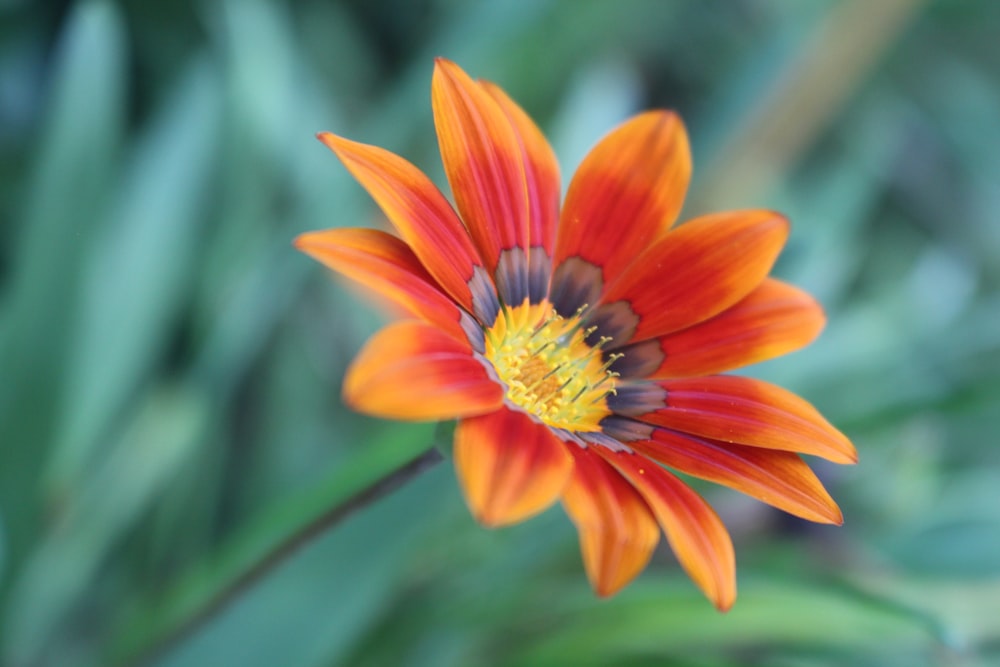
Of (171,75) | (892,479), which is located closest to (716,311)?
(892,479)

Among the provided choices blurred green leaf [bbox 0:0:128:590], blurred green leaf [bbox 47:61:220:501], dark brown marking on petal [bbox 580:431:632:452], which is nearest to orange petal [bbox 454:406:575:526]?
dark brown marking on petal [bbox 580:431:632:452]

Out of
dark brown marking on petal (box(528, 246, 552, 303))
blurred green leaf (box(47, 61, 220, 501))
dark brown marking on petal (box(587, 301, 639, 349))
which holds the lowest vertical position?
dark brown marking on petal (box(587, 301, 639, 349))

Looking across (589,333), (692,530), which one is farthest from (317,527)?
(589,333)

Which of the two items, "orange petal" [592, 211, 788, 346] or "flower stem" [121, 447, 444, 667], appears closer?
"flower stem" [121, 447, 444, 667]

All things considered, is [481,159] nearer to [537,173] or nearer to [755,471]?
[537,173]

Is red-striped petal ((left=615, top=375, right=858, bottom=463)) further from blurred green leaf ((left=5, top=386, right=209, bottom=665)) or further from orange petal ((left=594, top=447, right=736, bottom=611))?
blurred green leaf ((left=5, top=386, right=209, bottom=665))

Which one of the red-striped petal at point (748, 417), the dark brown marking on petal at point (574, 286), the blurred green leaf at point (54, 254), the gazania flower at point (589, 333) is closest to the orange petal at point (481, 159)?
the gazania flower at point (589, 333)

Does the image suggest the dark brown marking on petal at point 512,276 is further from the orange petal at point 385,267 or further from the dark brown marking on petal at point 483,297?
the orange petal at point 385,267
